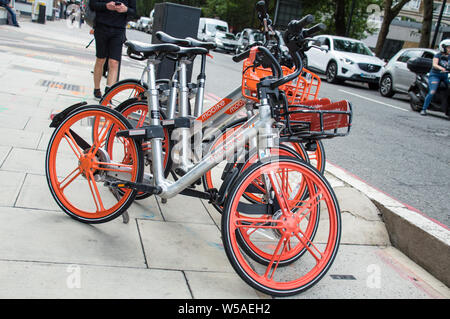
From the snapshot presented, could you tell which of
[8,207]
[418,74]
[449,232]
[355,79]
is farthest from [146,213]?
[355,79]

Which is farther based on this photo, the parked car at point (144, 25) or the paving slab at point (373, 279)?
the parked car at point (144, 25)

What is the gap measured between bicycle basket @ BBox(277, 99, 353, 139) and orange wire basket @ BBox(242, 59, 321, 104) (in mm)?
575

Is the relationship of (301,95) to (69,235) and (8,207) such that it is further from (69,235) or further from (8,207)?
(8,207)

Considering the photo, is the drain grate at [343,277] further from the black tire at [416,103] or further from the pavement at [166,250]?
the black tire at [416,103]

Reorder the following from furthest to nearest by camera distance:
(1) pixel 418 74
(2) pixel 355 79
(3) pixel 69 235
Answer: (2) pixel 355 79, (1) pixel 418 74, (3) pixel 69 235

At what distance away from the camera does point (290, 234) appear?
2.76 m

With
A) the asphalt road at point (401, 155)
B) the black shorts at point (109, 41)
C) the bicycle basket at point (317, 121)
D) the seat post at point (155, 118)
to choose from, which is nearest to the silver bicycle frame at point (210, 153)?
the seat post at point (155, 118)

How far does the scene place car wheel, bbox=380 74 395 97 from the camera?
15661 millimetres

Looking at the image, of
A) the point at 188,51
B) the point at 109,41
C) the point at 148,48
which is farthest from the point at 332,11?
the point at 148,48

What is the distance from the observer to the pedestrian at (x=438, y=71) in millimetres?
11555

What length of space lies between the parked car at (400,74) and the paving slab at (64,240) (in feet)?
43.5

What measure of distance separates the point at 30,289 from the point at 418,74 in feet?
39.1

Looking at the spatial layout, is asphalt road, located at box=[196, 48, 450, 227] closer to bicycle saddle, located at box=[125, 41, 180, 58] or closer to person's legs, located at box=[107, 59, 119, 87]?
bicycle saddle, located at box=[125, 41, 180, 58]

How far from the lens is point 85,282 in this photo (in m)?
2.56
